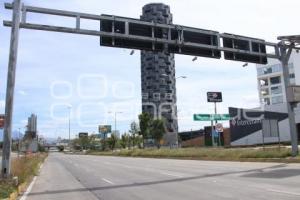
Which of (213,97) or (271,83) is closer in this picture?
(213,97)

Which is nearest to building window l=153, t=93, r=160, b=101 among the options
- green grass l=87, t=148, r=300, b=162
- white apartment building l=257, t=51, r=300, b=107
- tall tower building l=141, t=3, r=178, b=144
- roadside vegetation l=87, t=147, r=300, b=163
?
tall tower building l=141, t=3, r=178, b=144

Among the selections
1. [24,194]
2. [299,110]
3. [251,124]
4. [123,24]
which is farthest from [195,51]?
[251,124]

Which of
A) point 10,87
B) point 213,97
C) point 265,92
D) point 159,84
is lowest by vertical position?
point 10,87

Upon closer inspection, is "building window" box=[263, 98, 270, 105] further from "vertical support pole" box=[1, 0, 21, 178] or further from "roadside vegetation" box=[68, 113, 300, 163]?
"vertical support pole" box=[1, 0, 21, 178]

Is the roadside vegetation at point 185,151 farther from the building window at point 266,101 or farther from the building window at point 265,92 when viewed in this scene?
the building window at point 265,92

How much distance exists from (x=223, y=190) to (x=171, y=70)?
118772mm

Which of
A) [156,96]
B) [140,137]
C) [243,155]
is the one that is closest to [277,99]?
[156,96]

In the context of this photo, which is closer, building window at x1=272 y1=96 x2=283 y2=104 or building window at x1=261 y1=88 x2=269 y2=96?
building window at x1=272 y1=96 x2=283 y2=104

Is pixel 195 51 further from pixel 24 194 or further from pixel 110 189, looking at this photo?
pixel 24 194

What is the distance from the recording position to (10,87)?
18.8m

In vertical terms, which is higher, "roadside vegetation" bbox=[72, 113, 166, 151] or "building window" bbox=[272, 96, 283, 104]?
"building window" bbox=[272, 96, 283, 104]

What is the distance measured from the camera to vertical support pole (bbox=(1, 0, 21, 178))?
18.4m

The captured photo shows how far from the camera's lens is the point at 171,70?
133 metres

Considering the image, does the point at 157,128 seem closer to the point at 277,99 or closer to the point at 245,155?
the point at 245,155
